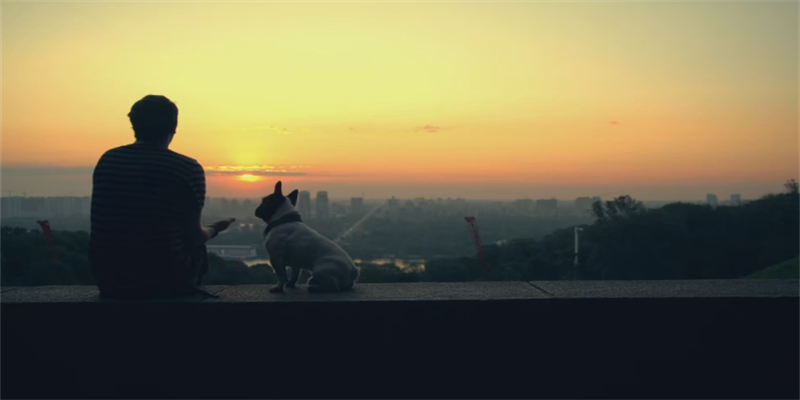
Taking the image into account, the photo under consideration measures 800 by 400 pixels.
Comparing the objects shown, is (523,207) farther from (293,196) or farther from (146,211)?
(146,211)

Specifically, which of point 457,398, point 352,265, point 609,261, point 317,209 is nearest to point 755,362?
point 457,398

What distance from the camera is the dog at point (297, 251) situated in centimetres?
512

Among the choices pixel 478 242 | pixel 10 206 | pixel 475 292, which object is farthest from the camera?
pixel 478 242

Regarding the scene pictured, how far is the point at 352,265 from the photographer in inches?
207

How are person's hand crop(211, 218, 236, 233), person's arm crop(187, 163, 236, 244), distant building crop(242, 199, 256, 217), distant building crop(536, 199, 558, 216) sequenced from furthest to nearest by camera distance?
distant building crop(536, 199, 558, 216), distant building crop(242, 199, 256, 217), person's hand crop(211, 218, 236, 233), person's arm crop(187, 163, 236, 244)

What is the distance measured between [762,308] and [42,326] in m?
4.98

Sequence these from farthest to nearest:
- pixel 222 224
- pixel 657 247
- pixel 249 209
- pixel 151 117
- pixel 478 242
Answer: pixel 478 242, pixel 657 247, pixel 249 209, pixel 222 224, pixel 151 117

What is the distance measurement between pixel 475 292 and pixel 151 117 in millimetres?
2705

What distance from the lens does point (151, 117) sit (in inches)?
186

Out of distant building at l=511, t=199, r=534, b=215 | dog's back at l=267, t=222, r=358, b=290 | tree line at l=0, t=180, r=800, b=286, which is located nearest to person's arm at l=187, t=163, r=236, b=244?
dog's back at l=267, t=222, r=358, b=290

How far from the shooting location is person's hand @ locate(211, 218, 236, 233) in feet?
17.2

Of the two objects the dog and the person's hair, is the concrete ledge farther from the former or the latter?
the person's hair

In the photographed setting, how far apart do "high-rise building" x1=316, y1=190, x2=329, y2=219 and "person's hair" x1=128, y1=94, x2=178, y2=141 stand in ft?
21.6

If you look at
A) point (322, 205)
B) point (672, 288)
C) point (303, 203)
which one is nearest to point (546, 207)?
point (322, 205)
